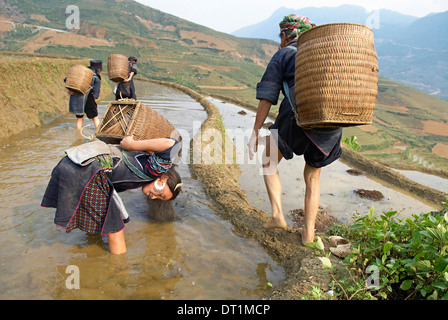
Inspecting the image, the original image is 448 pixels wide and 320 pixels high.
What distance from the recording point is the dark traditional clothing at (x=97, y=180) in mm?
2039

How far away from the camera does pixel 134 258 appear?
2318 mm

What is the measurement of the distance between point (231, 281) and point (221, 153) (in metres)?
3.72

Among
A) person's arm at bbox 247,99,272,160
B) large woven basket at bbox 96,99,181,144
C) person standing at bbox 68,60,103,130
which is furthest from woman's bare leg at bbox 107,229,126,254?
person standing at bbox 68,60,103,130

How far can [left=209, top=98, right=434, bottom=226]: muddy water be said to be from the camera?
4.04m

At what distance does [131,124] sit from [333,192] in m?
3.61

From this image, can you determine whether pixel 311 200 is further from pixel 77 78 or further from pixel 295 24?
pixel 77 78

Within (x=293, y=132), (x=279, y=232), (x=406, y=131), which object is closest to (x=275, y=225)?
(x=279, y=232)

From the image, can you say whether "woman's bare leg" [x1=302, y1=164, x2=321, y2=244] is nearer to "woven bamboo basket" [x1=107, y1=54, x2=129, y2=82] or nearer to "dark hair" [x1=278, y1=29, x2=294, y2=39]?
"dark hair" [x1=278, y1=29, x2=294, y2=39]

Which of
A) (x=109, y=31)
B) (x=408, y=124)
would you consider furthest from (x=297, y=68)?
(x=109, y=31)

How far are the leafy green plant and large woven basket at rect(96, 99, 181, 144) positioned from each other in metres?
1.83

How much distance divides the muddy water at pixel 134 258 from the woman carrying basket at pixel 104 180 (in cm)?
27

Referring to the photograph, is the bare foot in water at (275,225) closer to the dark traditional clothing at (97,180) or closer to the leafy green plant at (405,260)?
the leafy green plant at (405,260)

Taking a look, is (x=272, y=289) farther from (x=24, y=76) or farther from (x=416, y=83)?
(x=416, y=83)

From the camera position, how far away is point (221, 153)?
5668 mm
